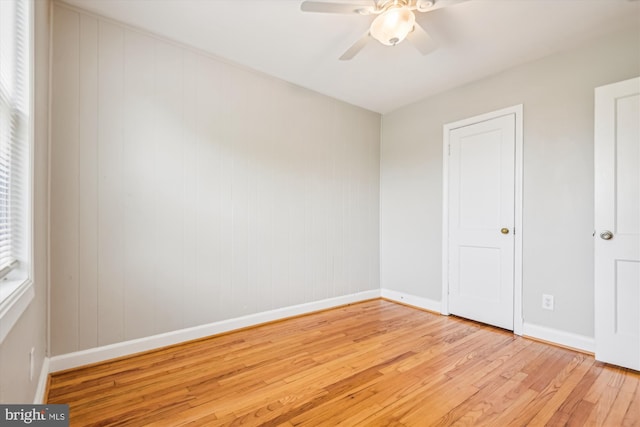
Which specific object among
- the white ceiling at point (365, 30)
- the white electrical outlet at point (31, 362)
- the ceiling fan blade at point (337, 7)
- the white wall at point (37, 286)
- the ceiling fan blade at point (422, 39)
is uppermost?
the white ceiling at point (365, 30)

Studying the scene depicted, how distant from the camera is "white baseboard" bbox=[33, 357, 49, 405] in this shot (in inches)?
63.3

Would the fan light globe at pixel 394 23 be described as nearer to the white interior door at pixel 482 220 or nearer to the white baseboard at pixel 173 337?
the white interior door at pixel 482 220

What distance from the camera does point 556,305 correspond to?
2586mm

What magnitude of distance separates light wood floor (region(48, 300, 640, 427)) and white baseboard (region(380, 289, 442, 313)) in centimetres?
71

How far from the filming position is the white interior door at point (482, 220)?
2891 mm

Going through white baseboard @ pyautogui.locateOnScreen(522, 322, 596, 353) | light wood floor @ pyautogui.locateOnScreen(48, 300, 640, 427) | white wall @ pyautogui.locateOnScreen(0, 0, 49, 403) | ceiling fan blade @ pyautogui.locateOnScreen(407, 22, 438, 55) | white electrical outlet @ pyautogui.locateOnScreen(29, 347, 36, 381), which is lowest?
light wood floor @ pyautogui.locateOnScreen(48, 300, 640, 427)

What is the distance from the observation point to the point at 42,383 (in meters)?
1.76

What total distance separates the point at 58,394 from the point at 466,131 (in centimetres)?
398

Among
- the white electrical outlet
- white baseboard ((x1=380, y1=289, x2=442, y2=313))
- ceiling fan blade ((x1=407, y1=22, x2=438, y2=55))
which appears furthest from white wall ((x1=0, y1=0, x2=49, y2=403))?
white baseboard ((x1=380, y1=289, x2=442, y2=313))

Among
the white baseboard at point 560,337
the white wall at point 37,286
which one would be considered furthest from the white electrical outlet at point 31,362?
the white baseboard at point 560,337

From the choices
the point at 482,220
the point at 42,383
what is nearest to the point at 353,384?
the point at 42,383

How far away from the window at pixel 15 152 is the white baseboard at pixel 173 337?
3.14 feet

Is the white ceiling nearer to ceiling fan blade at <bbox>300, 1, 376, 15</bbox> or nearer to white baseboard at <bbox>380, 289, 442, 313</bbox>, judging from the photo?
ceiling fan blade at <bbox>300, 1, 376, 15</bbox>

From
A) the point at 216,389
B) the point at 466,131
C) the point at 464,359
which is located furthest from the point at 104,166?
the point at 466,131
